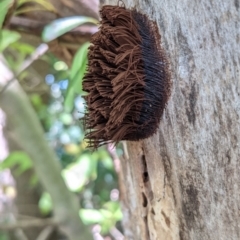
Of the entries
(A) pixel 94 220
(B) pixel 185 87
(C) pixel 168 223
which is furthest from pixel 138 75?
(A) pixel 94 220

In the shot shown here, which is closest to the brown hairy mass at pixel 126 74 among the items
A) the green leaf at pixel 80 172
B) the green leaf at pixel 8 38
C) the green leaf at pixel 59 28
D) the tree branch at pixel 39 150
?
the green leaf at pixel 59 28

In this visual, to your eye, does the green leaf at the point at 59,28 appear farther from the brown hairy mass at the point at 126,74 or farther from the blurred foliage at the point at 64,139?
the blurred foliage at the point at 64,139

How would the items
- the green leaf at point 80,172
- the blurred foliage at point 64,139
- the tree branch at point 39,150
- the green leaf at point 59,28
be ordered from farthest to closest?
the blurred foliage at point 64,139 < the green leaf at point 80,172 < the tree branch at point 39,150 < the green leaf at point 59,28

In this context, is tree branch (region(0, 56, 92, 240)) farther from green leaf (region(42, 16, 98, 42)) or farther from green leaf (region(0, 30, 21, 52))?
green leaf (region(42, 16, 98, 42))

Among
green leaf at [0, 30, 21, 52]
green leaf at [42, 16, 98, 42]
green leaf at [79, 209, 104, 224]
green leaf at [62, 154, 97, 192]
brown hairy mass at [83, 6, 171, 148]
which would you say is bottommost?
green leaf at [79, 209, 104, 224]

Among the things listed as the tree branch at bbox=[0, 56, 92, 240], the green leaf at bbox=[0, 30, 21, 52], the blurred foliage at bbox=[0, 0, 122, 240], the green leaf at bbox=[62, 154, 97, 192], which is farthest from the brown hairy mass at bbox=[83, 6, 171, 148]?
the blurred foliage at bbox=[0, 0, 122, 240]

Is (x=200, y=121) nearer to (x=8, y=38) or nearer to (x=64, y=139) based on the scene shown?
(x=8, y=38)
